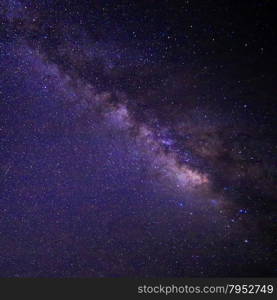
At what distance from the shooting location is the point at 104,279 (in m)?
4.88

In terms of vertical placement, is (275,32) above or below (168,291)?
above

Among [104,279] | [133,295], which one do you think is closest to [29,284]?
[104,279]

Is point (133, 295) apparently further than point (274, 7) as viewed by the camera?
No

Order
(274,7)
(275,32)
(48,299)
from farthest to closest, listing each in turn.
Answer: (275,32), (274,7), (48,299)

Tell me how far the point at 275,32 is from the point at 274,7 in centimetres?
56

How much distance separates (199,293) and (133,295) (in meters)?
1.14

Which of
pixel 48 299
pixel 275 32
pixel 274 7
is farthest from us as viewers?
pixel 275 32

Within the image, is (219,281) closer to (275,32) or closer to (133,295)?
(133,295)

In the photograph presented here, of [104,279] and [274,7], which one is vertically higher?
[274,7]

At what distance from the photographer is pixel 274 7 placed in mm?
5621

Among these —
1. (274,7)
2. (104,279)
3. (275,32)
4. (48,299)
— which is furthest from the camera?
(275,32)

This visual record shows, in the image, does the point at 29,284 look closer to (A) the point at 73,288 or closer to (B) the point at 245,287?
(A) the point at 73,288

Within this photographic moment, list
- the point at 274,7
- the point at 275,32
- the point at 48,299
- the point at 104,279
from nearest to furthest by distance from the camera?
the point at 48,299 < the point at 104,279 < the point at 274,7 < the point at 275,32

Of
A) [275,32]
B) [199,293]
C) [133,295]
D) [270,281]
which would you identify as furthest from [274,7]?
[133,295]
